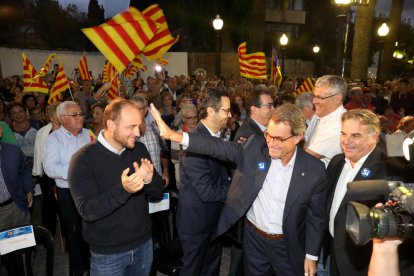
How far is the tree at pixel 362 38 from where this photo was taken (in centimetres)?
1207

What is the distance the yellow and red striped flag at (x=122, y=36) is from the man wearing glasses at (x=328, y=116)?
245 centimetres

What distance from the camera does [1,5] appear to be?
2964 cm

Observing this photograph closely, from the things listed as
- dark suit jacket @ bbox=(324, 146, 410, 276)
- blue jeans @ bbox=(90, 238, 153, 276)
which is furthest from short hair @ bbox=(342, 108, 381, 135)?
blue jeans @ bbox=(90, 238, 153, 276)

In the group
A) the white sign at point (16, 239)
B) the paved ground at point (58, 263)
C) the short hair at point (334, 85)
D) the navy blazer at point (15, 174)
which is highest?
the short hair at point (334, 85)

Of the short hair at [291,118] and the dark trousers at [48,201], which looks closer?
the short hair at [291,118]

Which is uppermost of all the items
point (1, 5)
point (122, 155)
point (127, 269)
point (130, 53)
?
point (1, 5)

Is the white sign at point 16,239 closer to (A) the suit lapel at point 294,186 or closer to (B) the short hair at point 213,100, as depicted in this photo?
(B) the short hair at point 213,100

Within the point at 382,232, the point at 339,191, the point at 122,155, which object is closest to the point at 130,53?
the point at 122,155

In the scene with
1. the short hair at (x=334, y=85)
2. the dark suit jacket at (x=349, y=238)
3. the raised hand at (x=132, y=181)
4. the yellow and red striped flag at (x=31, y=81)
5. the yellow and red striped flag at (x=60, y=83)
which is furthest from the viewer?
the yellow and red striped flag at (x=31, y=81)

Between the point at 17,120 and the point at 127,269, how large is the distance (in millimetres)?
4137

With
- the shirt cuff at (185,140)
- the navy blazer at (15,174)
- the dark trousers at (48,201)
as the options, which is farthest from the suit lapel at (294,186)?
the dark trousers at (48,201)

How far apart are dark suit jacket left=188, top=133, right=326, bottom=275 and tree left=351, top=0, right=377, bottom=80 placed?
11113mm

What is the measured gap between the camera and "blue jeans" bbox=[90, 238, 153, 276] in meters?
2.82

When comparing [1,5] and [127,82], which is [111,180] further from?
[1,5]
